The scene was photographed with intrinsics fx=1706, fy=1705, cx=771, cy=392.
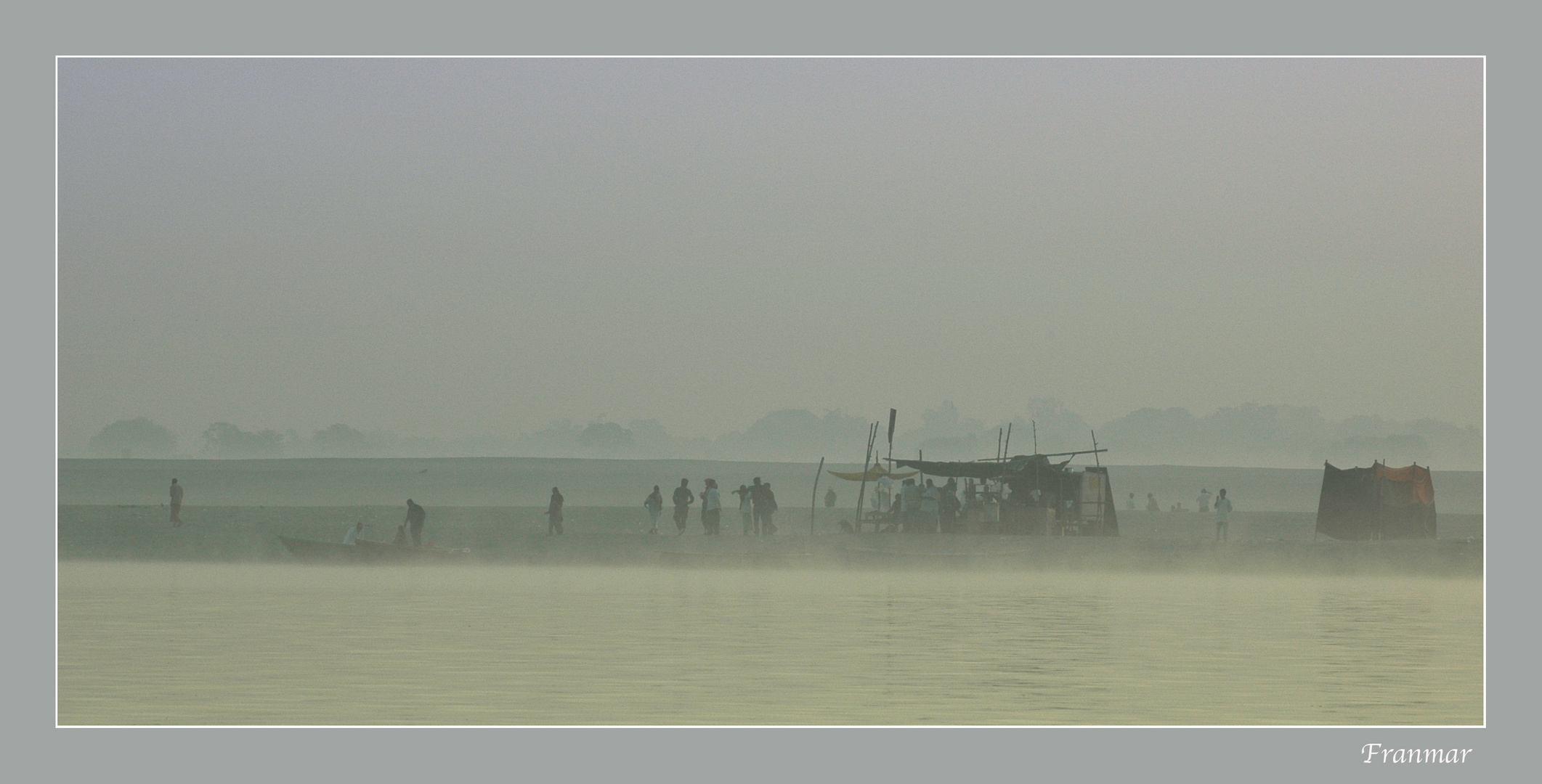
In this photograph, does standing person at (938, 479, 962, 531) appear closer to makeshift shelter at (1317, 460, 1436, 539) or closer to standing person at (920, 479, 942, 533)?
standing person at (920, 479, 942, 533)

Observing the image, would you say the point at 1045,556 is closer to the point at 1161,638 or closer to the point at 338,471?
the point at 1161,638

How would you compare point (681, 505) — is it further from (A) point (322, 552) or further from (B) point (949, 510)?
(A) point (322, 552)

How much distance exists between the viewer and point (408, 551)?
3294cm

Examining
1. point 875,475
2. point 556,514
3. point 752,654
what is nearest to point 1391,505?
point 875,475

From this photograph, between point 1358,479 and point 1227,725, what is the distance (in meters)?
25.3

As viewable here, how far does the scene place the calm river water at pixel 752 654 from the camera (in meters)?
14.1

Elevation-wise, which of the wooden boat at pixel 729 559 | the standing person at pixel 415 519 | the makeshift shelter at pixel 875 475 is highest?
the makeshift shelter at pixel 875 475

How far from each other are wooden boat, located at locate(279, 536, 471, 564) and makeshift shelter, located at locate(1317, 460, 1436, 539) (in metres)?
18.8

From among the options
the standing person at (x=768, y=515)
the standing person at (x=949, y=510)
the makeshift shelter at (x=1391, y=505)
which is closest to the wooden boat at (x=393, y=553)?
the standing person at (x=768, y=515)

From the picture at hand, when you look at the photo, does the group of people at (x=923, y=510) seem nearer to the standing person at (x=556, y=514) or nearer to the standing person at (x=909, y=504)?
the standing person at (x=909, y=504)

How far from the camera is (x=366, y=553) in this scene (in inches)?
1294

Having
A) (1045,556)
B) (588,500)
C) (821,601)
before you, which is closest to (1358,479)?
(1045,556)

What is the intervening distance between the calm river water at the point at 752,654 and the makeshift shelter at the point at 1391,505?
9.64 meters

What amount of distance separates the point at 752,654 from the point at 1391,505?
2386 cm
